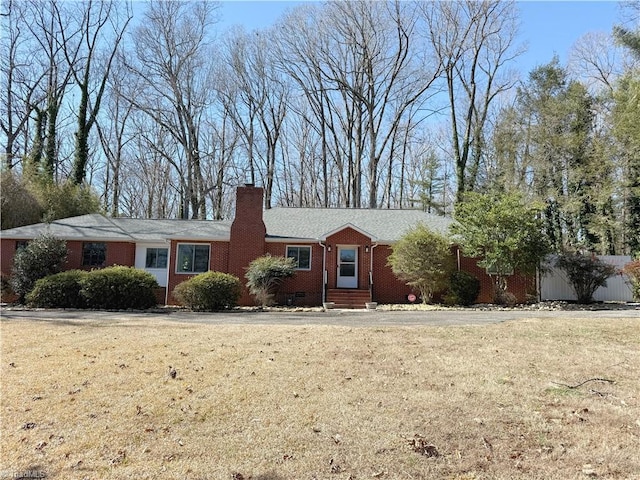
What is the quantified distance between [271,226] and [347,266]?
4.30m

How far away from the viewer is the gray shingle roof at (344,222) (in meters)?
20.4

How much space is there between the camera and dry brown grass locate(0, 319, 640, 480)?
11.9ft

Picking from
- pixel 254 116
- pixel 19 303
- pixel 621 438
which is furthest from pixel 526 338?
pixel 254 116

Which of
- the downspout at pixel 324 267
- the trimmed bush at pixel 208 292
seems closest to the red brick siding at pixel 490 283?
the downspout at pixel 324 267

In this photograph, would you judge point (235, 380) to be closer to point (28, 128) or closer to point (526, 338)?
point (526, 338)

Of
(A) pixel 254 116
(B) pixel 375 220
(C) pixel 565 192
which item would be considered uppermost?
(A) pixel 254 116

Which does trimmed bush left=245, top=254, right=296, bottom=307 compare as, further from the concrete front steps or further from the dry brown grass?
the dry brown grass

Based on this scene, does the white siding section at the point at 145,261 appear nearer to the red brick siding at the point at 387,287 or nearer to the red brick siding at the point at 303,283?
the red brick siding at the point at 303,283

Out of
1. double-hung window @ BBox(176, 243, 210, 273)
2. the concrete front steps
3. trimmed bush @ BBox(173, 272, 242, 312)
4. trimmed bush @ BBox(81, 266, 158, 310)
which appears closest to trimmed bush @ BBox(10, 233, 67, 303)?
trimmed bush @ BBox(81, 266, 158, 310)

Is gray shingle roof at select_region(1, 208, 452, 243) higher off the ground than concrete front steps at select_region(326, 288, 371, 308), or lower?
higher

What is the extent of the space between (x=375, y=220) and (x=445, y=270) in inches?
231

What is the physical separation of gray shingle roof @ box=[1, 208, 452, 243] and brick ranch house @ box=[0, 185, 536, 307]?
65mm

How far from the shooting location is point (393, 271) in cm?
1861

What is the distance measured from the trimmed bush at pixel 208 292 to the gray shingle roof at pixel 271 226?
14.1 feet
